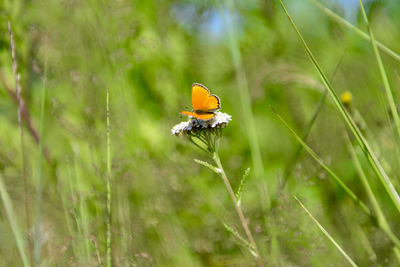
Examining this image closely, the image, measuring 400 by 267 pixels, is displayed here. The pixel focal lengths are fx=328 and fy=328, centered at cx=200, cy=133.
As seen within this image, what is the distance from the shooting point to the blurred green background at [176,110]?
2.52 feet

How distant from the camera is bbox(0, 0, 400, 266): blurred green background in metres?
0.77

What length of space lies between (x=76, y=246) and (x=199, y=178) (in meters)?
0.41

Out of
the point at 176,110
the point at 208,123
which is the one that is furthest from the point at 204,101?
the point at 176,110

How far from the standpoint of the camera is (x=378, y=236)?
0.69 metres

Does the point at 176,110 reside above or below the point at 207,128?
above

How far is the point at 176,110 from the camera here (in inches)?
36.7

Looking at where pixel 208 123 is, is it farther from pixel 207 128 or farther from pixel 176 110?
pixel 176 110

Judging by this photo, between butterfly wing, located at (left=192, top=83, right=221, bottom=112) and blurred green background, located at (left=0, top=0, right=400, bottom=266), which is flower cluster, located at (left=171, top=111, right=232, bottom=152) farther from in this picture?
blurred green background, located at (left=0, top=0, right=400, bottom=266)

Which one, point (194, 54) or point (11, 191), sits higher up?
point (194, 54)

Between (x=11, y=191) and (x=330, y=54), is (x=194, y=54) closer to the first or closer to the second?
(x=330, y=54)

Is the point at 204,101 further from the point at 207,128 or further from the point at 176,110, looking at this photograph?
the point at 176,110

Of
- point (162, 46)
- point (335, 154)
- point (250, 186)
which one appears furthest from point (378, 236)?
point (162, 46)

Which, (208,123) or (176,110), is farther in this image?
(176,110)

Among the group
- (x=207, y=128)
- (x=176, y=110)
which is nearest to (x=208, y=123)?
(x=207, y=128)
